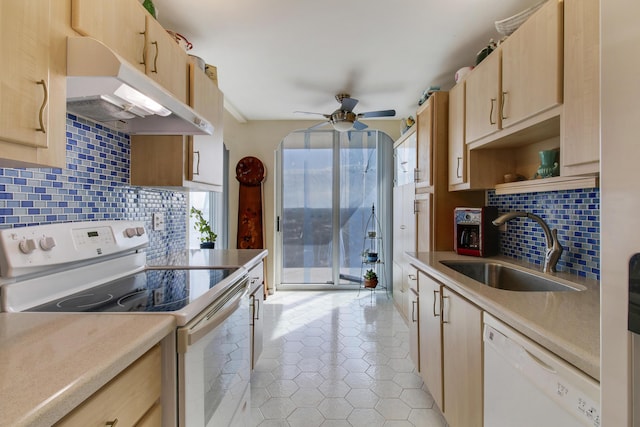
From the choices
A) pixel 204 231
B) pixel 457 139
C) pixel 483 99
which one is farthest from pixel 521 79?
pixel 204 231

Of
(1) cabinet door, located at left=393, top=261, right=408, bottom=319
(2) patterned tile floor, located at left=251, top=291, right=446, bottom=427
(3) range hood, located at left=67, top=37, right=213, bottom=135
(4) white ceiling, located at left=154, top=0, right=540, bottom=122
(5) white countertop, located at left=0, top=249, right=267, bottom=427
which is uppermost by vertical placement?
(4) white ceiling, located at left=154, top=0, right=540, bottom=122

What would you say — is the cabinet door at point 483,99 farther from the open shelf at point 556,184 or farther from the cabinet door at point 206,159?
the cabinet door at point 206,159

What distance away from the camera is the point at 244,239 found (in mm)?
4121

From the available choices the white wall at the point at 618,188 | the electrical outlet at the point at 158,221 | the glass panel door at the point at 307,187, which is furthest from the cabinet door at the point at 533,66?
the glass panel door at the point at 307,187

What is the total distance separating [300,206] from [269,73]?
2.06 metres

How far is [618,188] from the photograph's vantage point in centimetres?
50

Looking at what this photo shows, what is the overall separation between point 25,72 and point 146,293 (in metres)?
0.81

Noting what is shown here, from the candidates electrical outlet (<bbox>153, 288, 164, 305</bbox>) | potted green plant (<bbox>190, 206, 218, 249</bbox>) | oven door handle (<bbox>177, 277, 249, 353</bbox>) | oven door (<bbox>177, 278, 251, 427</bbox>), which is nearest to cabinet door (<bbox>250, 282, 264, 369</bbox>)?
oven door (<bbox>177, 278, 251, 427</bbox>)

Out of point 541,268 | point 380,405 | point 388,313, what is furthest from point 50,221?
point 388,313

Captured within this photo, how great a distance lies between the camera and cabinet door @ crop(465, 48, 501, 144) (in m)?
1.71

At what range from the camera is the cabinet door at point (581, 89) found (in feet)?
3.56

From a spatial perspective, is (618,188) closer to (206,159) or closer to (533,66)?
(533,66)

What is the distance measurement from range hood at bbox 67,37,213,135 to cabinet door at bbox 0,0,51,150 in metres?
0.09

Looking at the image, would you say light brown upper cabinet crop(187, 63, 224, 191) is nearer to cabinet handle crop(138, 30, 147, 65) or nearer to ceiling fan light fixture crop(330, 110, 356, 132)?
cabinet handle crop(138, 30, 147, 65)
